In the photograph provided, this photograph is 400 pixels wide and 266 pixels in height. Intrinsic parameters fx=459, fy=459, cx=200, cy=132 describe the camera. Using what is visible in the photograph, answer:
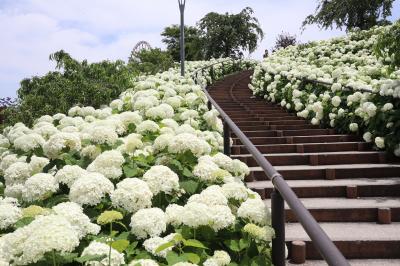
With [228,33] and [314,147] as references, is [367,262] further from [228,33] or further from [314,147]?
[228,33]

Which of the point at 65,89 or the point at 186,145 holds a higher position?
the point at 65,89

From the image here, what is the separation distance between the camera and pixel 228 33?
36.1m

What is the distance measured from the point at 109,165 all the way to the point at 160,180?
1.65ft

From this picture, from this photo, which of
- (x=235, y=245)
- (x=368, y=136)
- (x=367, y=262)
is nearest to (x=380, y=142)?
(x=368, y=136)

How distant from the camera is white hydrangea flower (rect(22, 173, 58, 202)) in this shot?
3.04 metres

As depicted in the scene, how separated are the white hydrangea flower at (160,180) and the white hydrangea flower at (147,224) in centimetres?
34

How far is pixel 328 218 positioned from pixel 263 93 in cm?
917

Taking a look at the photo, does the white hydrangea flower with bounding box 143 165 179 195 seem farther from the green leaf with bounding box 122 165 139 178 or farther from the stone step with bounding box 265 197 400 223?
the stone step with bounding box 265 197 400 223

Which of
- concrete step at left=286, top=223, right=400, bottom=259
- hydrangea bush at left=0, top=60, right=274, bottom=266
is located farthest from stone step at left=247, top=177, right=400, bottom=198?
hydrangea bush at left=0, top=60, right=274, bottom=266

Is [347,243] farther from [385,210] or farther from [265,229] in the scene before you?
[265,229]

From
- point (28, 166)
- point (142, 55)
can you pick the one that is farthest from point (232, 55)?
point (28, 166)

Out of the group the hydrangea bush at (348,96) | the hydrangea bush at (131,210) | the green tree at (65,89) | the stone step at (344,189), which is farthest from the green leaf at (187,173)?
the green tree at (65,89)

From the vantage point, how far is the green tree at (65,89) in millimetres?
8195

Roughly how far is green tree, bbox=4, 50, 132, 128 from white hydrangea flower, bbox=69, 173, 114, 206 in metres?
5.58
